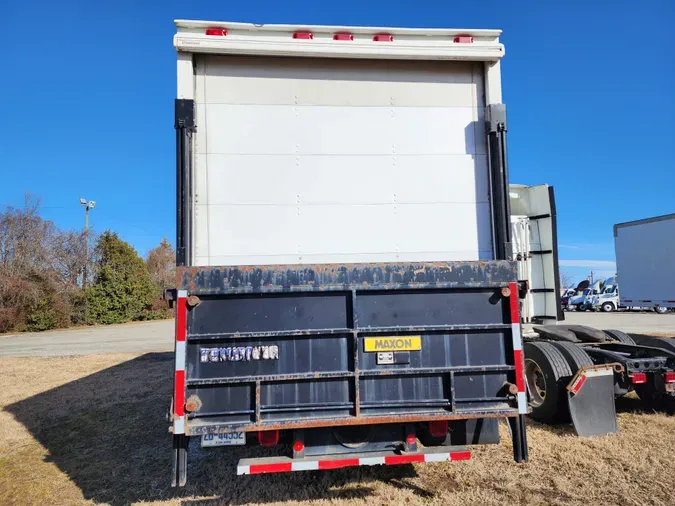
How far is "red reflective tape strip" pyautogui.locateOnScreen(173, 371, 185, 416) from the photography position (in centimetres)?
284

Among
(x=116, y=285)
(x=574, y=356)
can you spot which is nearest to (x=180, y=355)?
(x=574, y=356)

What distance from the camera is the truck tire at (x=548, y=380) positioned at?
5.00 m

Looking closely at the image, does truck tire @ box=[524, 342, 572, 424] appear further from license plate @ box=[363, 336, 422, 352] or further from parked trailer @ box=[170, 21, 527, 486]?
license plate @ box=[363, 336, 422, 352]

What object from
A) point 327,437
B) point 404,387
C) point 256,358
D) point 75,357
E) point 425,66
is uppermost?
point 425,66

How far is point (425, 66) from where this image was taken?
363 centimetres

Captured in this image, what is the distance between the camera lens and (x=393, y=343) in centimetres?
305

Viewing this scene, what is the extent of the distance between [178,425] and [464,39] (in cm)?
354

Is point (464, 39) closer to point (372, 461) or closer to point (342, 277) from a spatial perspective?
point (342, 277)

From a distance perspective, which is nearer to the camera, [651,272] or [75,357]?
[75,357]

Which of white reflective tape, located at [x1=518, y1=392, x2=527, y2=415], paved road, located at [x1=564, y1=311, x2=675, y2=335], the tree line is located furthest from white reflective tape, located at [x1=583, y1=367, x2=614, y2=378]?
the tree line

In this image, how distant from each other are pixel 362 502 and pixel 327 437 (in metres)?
0.77

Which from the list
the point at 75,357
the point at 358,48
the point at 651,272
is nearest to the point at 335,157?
the point at 358,48

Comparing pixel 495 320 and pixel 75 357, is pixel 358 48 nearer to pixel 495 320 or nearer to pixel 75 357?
pixel 495 320

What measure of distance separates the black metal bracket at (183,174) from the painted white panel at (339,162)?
14cm
